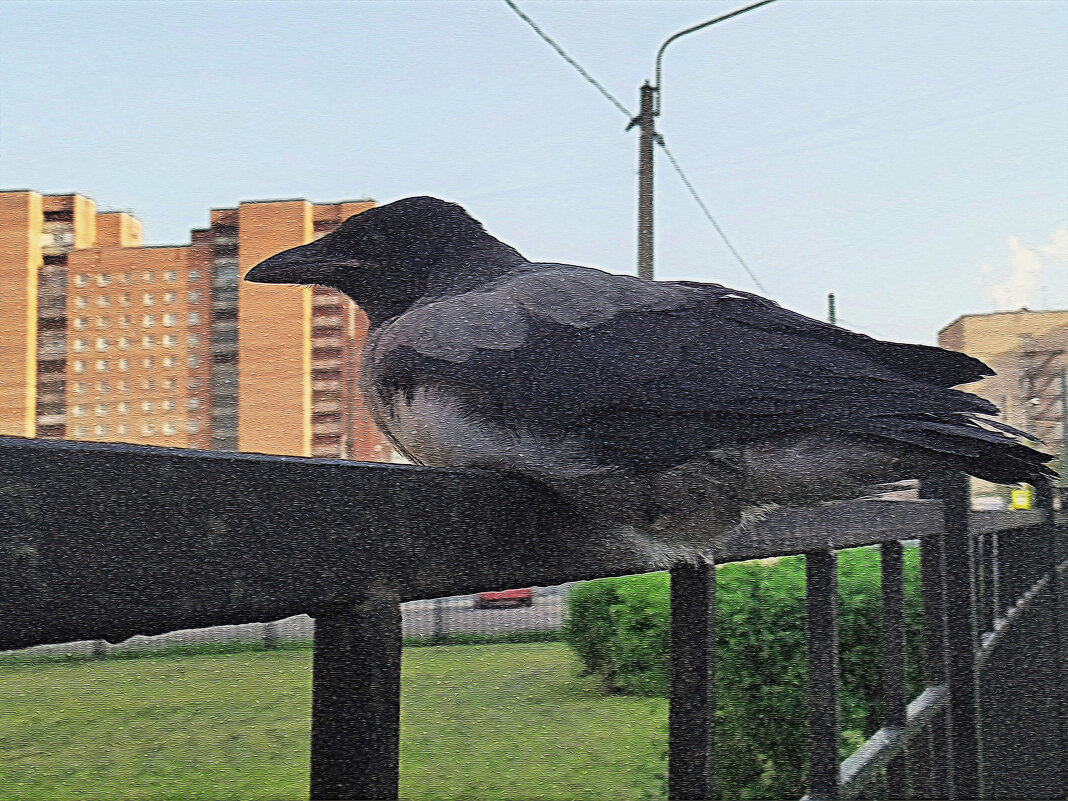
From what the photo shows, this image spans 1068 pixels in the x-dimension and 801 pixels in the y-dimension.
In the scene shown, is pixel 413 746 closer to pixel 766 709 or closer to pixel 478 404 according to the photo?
pixel 478 404

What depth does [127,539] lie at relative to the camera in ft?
0.54

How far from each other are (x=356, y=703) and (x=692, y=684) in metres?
0.24

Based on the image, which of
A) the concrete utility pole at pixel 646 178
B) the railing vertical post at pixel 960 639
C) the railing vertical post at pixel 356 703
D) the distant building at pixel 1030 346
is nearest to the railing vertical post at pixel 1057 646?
the railing vertical post at pixel 960 639

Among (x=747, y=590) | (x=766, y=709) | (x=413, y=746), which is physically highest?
(x=413, y=746)

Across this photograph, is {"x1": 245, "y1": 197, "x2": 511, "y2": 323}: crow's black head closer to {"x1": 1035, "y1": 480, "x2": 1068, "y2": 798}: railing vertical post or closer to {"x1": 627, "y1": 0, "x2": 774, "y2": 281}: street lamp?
{"x1": 1035, "y1": 480, "x2": 1068, "y2": 798}: railing vertical post

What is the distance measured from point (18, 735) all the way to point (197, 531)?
14cm

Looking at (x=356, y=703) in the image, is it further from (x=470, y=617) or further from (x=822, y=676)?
(x=822, y=676)

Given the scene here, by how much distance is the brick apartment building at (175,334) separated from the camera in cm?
93

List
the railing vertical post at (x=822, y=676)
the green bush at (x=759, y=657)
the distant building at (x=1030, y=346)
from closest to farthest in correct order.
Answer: the railing vertical post at (x=822, y=676), the green bush at (x=759, y=657), the distant building at (x=1030, y=346)

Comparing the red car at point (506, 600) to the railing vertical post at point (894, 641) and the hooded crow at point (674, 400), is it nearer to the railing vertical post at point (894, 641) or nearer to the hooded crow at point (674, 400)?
the hooded crow at point (674, 400)

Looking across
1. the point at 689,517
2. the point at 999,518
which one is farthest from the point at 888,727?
the point at 999,518

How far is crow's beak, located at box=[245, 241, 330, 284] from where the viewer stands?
638mm

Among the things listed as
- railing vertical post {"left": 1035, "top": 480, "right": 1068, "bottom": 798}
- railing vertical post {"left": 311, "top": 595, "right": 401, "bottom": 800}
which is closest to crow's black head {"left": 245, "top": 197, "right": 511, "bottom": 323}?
railing vertical post {"left": 311, "top": 595, "right": 401, "bottom": 800}

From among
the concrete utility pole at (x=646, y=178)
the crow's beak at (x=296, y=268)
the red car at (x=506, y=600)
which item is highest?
the concrete utility pole at (x=646, y=178)
